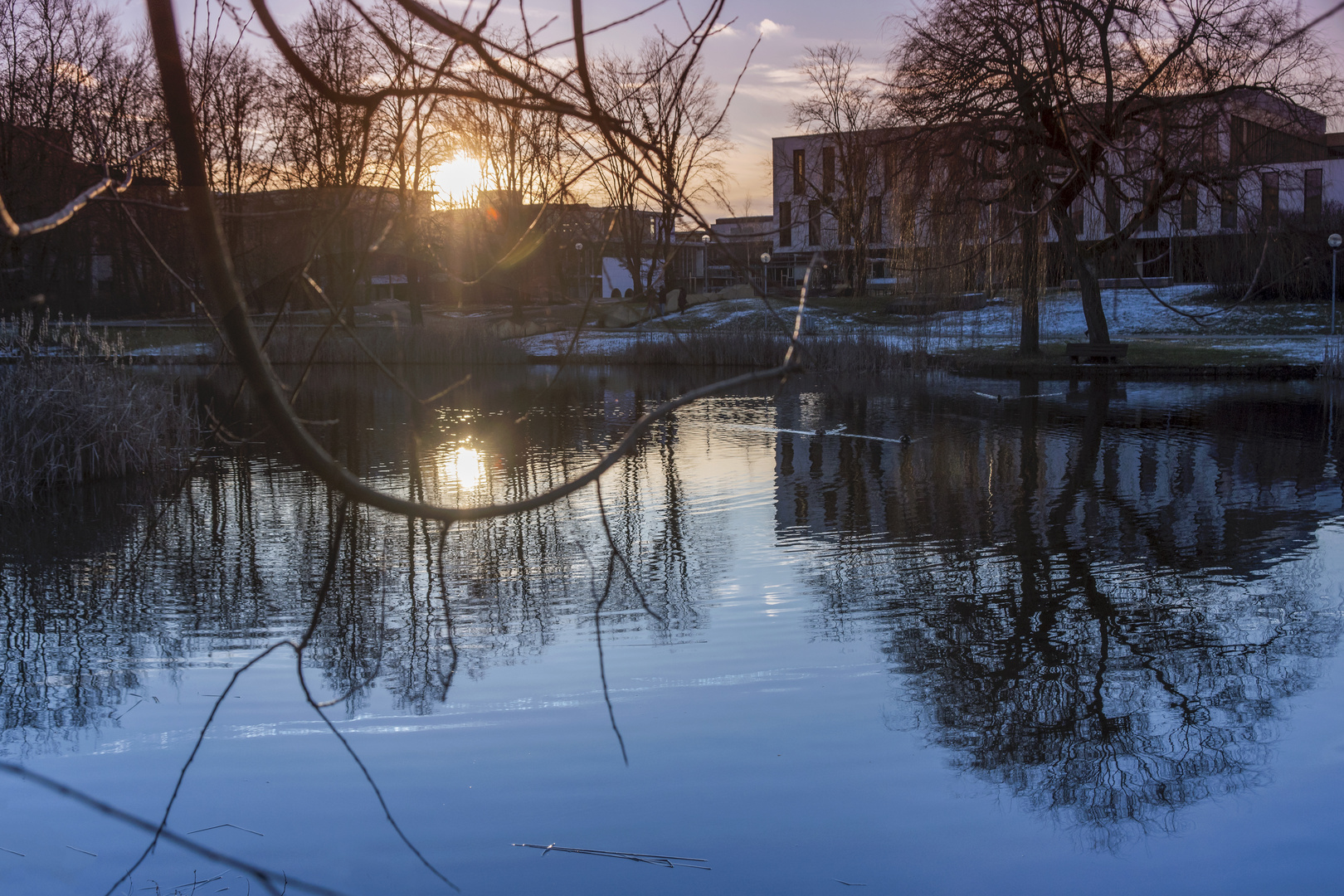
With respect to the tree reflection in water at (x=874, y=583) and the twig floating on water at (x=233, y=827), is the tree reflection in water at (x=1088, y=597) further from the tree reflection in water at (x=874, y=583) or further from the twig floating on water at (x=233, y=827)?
the twig floating on water at (x=233, y=827)

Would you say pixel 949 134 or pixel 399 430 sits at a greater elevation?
pixel 949 134

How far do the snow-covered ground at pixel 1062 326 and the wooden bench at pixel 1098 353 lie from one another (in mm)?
1466

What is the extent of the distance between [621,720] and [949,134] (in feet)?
50.1

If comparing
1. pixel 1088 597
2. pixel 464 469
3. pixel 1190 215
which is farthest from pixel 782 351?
pixel 1088 597

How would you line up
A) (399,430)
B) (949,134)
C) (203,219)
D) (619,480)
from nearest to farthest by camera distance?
(203,219)
(619,480)
(399,430)
(949,134)

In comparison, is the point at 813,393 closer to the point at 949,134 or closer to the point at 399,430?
the point at 949,134

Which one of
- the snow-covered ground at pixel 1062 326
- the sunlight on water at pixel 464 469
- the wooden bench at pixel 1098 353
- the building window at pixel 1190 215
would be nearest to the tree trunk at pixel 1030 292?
the snow-covered ground at pixel 1062 326

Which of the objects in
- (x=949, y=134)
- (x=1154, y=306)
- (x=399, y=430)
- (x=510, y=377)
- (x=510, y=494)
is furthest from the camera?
(x=1154, y=306)

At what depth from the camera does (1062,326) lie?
95.8 feet

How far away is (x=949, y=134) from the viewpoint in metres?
17.5

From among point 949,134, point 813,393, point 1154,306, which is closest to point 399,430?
point 813,393

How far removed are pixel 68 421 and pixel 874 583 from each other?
678 centimetres

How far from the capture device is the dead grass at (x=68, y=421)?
28.6 ft

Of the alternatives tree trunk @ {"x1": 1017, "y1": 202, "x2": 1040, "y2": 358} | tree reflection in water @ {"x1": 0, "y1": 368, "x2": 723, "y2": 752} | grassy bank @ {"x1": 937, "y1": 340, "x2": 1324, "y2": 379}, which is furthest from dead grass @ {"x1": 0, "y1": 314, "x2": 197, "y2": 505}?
grassy bank @ {"x1": 937, "y1": 340, "x2": 1324, "y2": 379}
